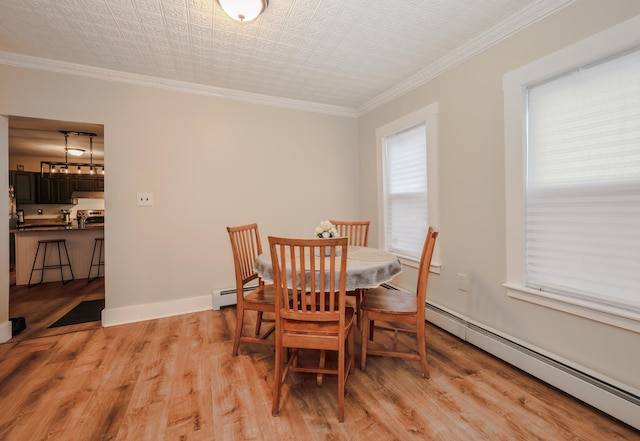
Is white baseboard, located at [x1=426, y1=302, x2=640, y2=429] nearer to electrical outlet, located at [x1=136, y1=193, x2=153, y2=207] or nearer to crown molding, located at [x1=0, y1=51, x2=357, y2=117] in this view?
crown molding, located at [x1=0, y1=51, x2=357, y2=117]

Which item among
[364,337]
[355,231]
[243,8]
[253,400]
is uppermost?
[243,8]

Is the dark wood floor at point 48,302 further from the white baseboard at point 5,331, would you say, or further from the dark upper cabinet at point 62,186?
the dark upper cabinet at point 62,186

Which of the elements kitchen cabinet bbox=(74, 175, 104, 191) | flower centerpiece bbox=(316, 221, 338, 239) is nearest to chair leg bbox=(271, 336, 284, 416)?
flower centerpiece bbox=(316, 221, 338, 239)

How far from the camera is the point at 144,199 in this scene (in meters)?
2.87

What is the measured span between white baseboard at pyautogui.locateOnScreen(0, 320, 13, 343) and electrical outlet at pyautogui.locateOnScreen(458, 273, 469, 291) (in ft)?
12.8

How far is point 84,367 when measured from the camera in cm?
202

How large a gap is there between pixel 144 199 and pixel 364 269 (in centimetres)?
239

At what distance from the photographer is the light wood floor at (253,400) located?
4.64 feet

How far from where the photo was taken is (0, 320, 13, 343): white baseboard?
2.38 meters

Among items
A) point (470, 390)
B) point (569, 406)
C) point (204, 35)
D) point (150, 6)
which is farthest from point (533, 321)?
point (150, 6)

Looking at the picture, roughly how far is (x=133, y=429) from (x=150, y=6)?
250cm

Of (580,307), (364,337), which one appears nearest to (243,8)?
(364,337)

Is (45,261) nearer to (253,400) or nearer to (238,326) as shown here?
(238,326)

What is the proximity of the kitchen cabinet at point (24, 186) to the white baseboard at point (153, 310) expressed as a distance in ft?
17.7
